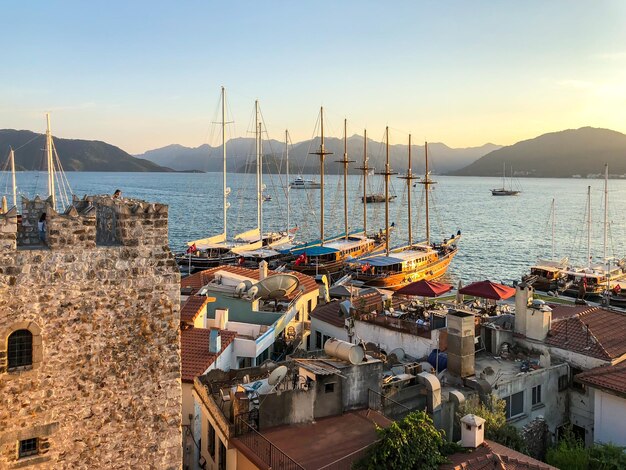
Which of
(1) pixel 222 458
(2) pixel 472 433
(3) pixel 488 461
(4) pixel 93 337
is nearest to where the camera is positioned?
(4) pixel 93 337

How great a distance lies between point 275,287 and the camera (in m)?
32.1

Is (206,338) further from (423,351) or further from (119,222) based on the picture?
(119,222)

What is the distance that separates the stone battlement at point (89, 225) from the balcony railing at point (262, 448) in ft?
19.7

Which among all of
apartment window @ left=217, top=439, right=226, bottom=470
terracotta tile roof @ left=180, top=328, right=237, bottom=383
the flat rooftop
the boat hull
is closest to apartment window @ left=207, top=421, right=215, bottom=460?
apartment window @ left=217, top=439, right=226, bottom=470

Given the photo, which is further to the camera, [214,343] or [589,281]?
[589,281]

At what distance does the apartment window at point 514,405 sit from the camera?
19625mm

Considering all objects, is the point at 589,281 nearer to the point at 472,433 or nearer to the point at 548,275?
the point at 548,275

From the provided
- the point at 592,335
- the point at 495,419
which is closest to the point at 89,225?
the point at 495,419

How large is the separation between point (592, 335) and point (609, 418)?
448 centimetres

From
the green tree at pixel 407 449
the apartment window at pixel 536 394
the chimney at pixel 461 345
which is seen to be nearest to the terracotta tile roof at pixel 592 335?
the apartment window at pixel 536 394

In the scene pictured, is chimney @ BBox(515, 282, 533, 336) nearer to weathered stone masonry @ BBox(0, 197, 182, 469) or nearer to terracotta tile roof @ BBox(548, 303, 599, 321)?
terracotta tile roof @ BBox(548, 303, 599, 321)

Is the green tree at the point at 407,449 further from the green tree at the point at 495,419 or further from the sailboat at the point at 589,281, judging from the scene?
the sailboat at the point at 589,281

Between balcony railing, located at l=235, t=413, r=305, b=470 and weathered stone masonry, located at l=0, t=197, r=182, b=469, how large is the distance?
116 inches

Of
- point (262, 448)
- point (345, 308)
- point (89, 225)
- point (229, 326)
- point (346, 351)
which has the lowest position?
point (229, 326)
